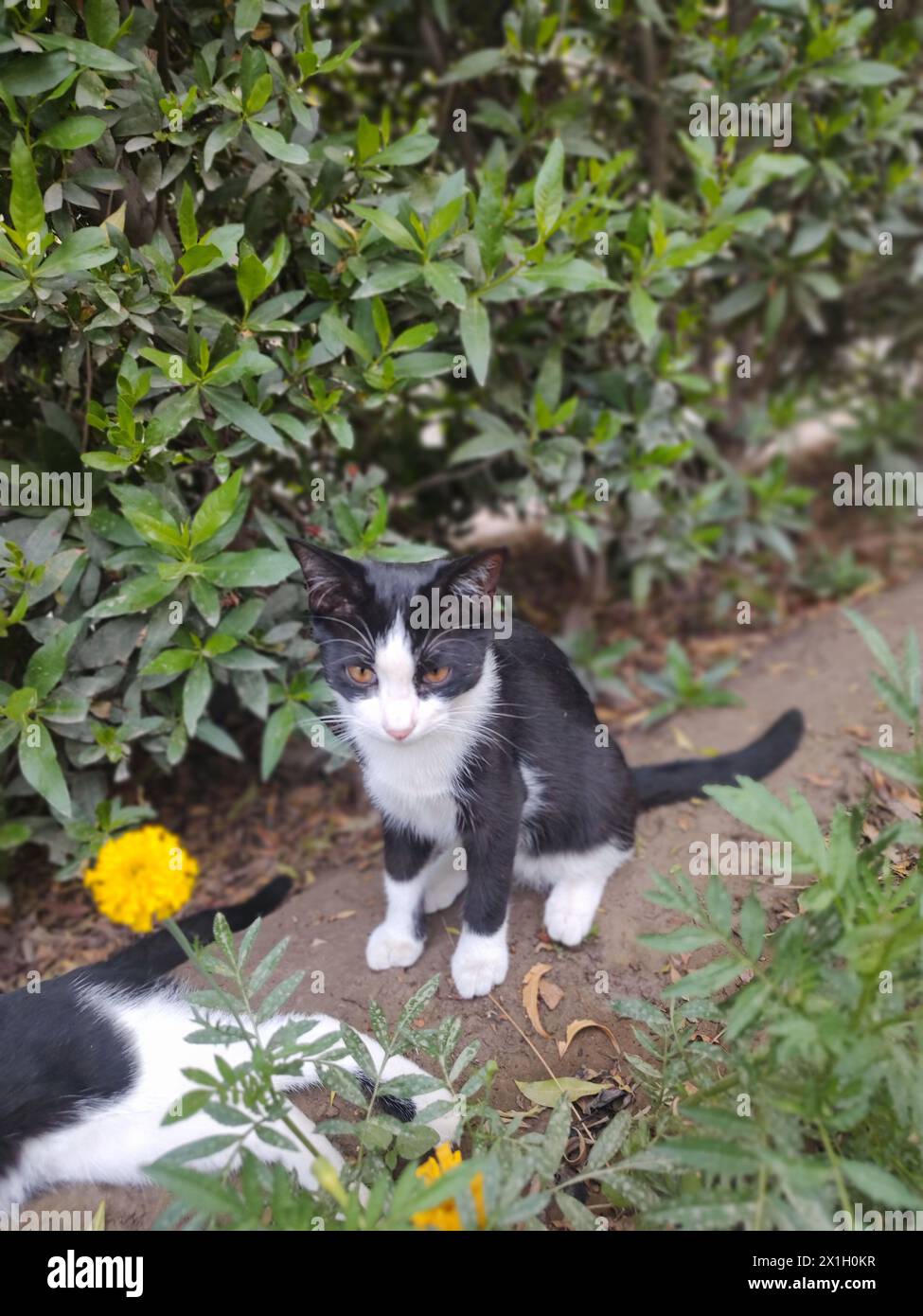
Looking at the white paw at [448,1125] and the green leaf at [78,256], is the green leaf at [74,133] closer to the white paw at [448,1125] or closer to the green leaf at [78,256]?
the green leaf at [78,256]

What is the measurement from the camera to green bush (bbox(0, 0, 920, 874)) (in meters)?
2.32

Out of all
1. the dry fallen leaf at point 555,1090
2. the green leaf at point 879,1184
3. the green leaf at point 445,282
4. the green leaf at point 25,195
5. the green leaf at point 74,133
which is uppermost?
the green leaf at point 74,133

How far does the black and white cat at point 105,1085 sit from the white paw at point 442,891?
53cm

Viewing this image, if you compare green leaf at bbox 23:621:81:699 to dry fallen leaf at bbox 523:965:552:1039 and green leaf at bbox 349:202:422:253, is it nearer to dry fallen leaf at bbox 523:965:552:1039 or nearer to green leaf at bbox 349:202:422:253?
green leaf at bbox 349:202:422:253

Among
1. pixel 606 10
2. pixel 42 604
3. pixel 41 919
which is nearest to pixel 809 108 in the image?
pixel 606 10

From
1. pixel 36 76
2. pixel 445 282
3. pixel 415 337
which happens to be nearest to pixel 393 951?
pixel 415 337

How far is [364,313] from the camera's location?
2.61 m

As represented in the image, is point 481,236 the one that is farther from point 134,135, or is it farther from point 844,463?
Answer: point 844,463

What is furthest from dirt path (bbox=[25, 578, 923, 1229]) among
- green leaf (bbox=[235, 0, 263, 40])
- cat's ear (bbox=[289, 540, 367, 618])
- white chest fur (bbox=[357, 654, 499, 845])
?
green leaf (bbox=[235, 0, 263, 40])

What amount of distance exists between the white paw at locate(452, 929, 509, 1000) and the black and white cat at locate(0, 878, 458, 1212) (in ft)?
0.74

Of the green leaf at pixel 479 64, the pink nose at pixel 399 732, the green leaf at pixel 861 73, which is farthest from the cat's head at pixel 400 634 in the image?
the green leaf at pixel 861 73

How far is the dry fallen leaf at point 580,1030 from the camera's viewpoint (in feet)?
7.47

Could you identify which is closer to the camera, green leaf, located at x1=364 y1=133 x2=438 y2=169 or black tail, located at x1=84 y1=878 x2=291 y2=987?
black tail, located at x1=84 y1=878 x2=291 y2=987

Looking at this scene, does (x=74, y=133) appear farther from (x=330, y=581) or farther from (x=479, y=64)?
(x=479, y=64)
